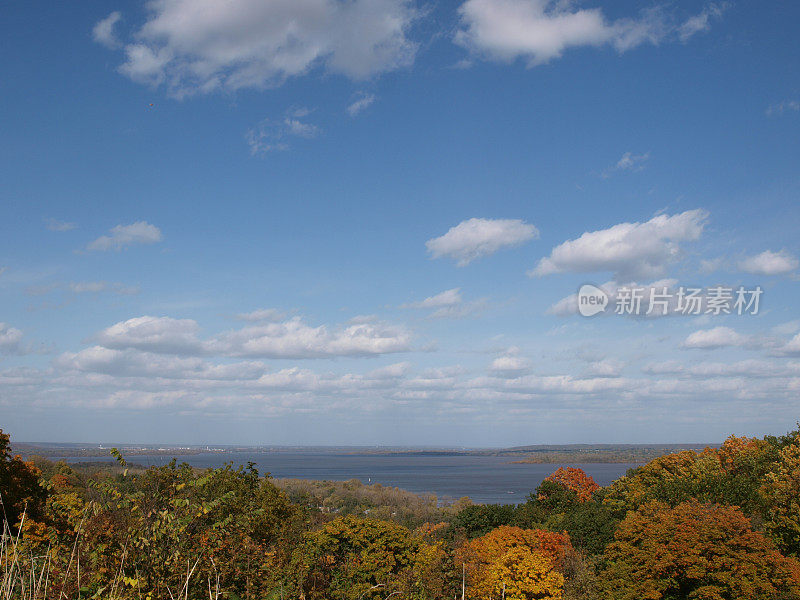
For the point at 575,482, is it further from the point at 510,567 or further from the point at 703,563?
the point at 703,563

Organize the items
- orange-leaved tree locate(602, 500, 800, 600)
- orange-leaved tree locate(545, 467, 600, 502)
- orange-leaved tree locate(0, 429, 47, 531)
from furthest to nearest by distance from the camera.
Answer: orange-leaved tree locate(545, 467, 600, 502) → orange-leaved tree locate(0, 429, 47, 531) → orange-leaved tree locate(602, 500, 800, 600)

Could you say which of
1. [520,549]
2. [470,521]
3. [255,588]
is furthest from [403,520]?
[255,588]

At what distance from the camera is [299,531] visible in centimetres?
3038

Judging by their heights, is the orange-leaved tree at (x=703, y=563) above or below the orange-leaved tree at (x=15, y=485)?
below

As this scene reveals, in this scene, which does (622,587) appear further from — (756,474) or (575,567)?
(756,474)

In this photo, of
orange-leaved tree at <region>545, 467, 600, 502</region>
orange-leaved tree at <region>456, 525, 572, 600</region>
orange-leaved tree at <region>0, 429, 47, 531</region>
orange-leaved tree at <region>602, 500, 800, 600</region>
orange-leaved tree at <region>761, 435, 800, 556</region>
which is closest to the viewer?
orange-leaved tree at <region>602, 500, 800, 600</region>

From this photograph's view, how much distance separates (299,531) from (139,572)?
89.3 feet

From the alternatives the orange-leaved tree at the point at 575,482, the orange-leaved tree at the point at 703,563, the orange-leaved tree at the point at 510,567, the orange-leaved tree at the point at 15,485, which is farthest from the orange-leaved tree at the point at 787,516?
the orange-leaved tree at the point at 15,485

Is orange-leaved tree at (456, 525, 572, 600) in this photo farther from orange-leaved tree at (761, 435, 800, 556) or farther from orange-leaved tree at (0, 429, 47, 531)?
orange-leaved tree at (0, 429, 47, 531)

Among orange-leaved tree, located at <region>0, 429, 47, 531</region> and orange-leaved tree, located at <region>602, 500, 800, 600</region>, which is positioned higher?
Result: orange-leaved tree, located at <region>0, 429, 47, 531</region>

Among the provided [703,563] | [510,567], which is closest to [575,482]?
[510,567]

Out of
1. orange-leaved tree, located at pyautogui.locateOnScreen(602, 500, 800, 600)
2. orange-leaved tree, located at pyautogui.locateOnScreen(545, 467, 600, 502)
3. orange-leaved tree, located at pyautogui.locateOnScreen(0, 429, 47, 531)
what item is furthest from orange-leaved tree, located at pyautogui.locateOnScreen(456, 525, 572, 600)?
orange-leaved tree, located at pyautogui.locateOnScreen(545, 467, 600, 502)

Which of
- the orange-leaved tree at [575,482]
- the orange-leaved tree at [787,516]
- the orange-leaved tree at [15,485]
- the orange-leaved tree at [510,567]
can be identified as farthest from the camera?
the orange-leaved tree at [575,482]

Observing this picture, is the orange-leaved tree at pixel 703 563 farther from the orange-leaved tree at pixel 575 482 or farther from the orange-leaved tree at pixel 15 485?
the orange-leaved tree at pixel 575 482
